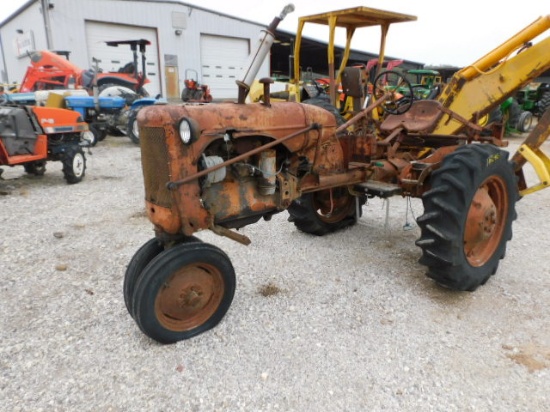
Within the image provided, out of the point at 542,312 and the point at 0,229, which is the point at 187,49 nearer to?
the point at 0,229

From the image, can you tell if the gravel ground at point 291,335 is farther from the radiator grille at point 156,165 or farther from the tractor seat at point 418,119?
the tractor seat at point 418,119

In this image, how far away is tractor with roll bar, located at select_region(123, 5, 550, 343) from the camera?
7.91ft

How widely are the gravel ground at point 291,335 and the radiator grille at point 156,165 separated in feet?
2.83

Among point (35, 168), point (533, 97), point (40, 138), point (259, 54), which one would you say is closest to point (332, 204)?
point (259, 54)

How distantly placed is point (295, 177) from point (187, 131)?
970 mm

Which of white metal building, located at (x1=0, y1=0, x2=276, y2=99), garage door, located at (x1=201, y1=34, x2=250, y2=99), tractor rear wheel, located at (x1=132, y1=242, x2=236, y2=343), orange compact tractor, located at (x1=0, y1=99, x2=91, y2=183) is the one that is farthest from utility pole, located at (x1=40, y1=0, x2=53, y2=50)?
tractor rear wheel, located at (x1=132, y1=242, x2=236, y2=343)

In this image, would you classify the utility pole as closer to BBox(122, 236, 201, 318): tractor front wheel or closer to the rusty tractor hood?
the rusty tractor hood

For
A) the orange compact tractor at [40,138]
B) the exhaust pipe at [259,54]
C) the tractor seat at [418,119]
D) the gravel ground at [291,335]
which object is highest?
the exhaust pipe at [259,54]

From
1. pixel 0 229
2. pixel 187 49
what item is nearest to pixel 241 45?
pixel 187 49

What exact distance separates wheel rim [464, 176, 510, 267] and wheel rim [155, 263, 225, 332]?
1.84 meters

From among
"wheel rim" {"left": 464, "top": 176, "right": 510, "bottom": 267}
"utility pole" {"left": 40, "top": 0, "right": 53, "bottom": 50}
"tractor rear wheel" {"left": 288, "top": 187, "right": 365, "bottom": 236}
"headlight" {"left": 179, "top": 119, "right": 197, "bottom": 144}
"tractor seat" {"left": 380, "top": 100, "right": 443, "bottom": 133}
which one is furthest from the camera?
"utility pole" {"left": 40, "top": 0, "right": 53, "bottom": 50}

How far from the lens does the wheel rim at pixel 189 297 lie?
2.45 metres

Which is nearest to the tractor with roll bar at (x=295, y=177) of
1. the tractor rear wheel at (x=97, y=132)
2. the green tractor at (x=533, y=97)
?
the tractor rear wheel at (x=97, y=132)

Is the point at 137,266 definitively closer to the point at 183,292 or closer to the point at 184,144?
the point at 183,292
